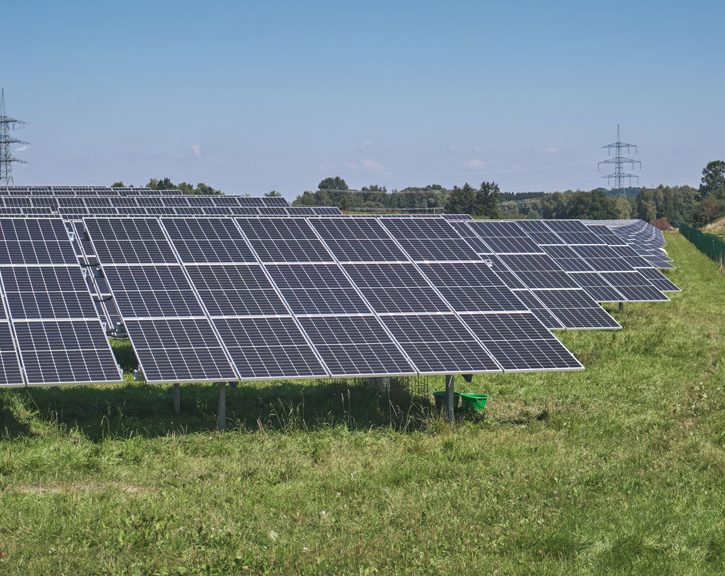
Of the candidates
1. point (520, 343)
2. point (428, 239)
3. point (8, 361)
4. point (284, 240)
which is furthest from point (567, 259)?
point (8, 361)

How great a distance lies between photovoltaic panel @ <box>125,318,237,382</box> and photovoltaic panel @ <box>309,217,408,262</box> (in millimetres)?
4828

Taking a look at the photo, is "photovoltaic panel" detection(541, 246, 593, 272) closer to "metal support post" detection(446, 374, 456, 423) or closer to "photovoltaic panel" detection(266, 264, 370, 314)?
"photovoltaic panel" detection(266, 264, 370, 314)

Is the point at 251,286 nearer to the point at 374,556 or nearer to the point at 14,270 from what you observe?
the point at 14,270

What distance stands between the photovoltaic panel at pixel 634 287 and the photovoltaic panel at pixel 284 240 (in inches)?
571

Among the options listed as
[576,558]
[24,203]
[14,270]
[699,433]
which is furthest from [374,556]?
[24,203]

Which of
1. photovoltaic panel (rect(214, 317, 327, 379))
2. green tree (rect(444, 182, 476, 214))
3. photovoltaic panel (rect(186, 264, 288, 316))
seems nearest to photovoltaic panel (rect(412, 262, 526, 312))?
photovoltaic panel (rect(186, 264, 288, 316))

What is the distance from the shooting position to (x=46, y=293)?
18.3 meters

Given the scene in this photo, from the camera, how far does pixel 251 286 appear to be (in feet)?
64.1

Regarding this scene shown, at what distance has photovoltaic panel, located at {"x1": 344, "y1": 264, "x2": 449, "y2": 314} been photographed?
1964cm

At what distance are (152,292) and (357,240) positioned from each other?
18.8 ft

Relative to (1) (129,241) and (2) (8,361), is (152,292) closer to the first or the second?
(1) (129,241)

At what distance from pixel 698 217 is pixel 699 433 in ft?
490

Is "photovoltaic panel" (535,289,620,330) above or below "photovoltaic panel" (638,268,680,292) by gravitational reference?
below

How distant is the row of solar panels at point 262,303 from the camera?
1686cm
